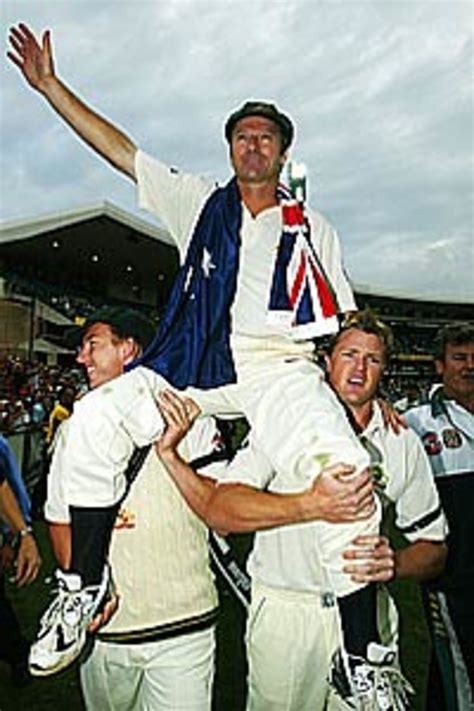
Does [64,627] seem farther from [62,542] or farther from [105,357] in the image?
[105,357]

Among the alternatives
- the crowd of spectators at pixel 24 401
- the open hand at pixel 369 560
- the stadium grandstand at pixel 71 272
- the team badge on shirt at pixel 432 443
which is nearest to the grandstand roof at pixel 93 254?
the stadium grandstand at pixel 71 272

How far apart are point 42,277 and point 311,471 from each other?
4019cm

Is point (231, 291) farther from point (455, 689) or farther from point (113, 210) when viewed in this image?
point (113, 210)

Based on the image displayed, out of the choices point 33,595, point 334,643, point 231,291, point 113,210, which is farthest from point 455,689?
point 113,210

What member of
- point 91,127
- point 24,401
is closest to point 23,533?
point 91,127

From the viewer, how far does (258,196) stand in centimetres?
263

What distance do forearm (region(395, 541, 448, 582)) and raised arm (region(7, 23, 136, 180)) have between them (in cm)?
149

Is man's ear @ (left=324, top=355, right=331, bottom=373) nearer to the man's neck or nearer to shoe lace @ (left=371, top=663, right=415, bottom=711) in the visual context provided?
the man's neck

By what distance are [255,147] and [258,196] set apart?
148 millimetres

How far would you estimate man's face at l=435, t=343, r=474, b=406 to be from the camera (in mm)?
3580

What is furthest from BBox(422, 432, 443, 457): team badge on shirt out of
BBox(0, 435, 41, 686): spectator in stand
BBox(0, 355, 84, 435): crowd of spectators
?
BBox(0, 355, 84, 435): crowd of spectators

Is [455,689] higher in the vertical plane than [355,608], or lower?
lower

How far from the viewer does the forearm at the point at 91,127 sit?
8.92ft

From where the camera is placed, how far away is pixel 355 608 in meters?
2.23
